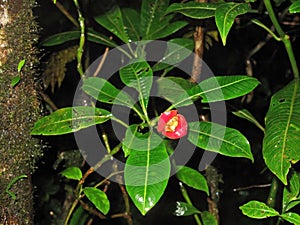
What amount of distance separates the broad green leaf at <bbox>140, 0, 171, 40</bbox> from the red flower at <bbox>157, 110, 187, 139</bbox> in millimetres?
435

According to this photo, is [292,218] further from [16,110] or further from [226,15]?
[16,110]

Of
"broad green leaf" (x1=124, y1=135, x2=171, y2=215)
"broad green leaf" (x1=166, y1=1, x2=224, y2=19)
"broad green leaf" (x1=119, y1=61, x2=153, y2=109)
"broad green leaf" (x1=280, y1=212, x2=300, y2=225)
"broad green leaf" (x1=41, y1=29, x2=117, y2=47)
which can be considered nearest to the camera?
"broad green leaf" (x1=124, y1=135, x2=171, y2=215)

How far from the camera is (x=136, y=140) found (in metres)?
1.12

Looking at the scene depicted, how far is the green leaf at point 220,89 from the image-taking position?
1.16 metres

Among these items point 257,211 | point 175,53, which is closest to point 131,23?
point 175,53

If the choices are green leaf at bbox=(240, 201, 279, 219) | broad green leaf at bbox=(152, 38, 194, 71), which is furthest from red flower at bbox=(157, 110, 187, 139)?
broad green leaf at bbox=(152, 38, 194, 71)

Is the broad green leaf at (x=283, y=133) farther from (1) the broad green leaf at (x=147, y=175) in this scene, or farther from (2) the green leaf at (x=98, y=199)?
(2) the green leaf at (x=98, y=199)

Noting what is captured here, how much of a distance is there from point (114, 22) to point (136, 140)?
0.54m

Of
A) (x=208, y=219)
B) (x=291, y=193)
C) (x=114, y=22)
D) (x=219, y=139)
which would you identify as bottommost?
(x=208, y=219)

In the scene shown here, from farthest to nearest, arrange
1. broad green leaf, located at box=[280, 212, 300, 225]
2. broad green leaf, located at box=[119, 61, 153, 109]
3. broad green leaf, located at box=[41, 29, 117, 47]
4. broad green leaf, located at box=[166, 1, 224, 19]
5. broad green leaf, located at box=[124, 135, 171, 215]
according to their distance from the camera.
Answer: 1. broad green leaf, located at box=[41, 29, 117, 47]
2. broad green leaf, located at box=[166, 1, 224, 19]
3. broad green leaf, located at box=[119, 61, 153, 109]
4. broad green leaf, located at box=[280, 212, 300, 225]
5. broad green leaf, located at box=[124, 135, 171, 215]

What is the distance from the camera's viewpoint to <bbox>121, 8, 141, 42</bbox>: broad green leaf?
155 centimetres

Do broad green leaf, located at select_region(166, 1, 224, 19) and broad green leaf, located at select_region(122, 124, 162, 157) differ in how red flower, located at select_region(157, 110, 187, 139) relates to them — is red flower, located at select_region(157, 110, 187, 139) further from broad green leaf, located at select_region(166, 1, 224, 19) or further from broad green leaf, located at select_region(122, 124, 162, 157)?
broad green leaf, located at select_region(166, 1, 224, 19)

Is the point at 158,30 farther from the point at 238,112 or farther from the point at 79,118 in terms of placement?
the point at 79,118

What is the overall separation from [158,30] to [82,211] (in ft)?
1.95
